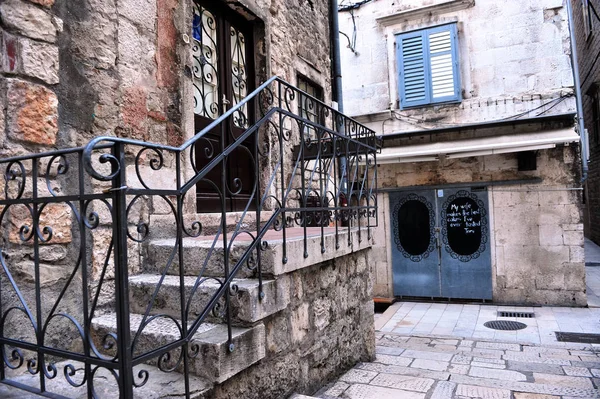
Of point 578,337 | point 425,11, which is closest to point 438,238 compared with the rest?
point 578,337

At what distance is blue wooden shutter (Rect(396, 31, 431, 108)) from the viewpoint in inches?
315

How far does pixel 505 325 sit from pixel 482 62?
4607 millimetres

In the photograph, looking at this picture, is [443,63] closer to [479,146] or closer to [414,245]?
[479,146]

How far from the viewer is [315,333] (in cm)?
299

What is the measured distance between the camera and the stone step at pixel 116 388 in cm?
178

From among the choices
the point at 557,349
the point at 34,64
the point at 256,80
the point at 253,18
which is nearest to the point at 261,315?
the point at 34,64

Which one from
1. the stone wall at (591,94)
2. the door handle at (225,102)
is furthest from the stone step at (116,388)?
the stone wall at (591,94)

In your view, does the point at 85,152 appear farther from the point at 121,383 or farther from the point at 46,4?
the point at 46,4

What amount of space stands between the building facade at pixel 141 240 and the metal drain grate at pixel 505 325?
3.01 m

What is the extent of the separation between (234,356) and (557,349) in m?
4.33

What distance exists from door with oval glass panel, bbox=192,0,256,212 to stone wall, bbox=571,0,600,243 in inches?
382

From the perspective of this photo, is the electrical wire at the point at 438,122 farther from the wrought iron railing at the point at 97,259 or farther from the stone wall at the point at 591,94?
the wrought iron railing at the point at 97,259

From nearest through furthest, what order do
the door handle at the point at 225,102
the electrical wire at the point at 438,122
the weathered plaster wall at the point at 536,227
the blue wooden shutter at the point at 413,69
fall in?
the door handle at the point at 225,102
the weathered plaster wall at the point at 536,227
the electrical wire at the point at 438,122
the blue wooden shutter at the point at 413,69

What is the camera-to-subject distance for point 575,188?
6.93m
